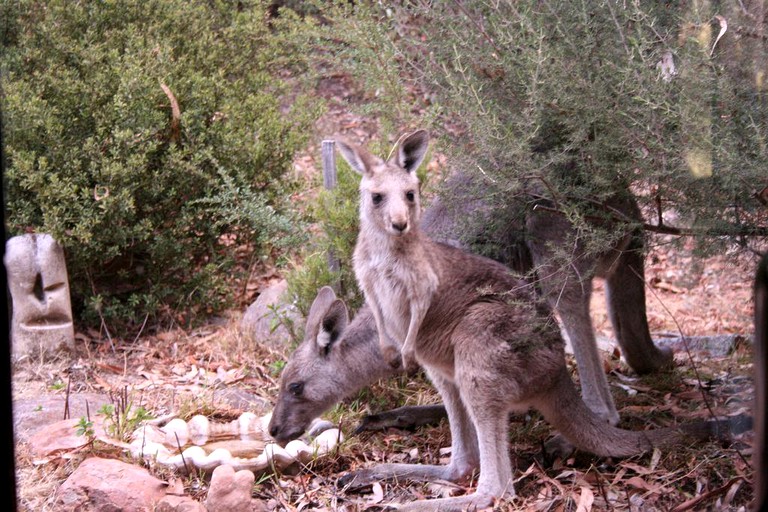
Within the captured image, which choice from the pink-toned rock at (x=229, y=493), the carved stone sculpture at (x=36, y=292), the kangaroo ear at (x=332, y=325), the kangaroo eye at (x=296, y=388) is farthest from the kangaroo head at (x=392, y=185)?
the carved stone sculpture at (x=36, y=292)

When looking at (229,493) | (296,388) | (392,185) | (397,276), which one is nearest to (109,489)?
(229,493)

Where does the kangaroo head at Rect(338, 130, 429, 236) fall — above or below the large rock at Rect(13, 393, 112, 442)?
above

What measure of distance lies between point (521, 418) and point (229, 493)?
Answer: 2041 millimetres

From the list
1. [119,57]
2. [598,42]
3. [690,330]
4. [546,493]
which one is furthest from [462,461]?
[119,57]

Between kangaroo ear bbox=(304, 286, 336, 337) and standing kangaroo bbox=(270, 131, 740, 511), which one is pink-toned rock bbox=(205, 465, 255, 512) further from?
kangaroo ear bbox=(304, 286, 336, 337)

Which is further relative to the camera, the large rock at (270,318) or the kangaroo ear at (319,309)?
the large rock at (270,318)

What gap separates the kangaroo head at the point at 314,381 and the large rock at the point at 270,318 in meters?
0.90

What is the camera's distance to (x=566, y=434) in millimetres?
4102

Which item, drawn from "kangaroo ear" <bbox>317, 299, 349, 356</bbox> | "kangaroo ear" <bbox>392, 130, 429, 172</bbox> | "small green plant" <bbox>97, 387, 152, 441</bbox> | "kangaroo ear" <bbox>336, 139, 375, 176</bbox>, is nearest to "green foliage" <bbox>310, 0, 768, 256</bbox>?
"kangaroo ear" <bbox>392, 130, 429, 172</bbox>

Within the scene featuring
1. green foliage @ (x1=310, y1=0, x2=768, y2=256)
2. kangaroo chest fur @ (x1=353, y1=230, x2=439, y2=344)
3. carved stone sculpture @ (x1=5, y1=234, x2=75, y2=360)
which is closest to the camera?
green foliage @ (x1=310, y1=0, x2=768, y2=256)

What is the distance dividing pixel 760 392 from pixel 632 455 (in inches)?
120

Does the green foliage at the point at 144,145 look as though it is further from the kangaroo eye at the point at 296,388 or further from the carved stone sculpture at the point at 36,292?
the kangaroo eye at the point at 296,388

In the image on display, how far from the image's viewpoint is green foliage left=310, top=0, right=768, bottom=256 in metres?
3.46

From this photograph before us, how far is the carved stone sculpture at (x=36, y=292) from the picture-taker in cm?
572
